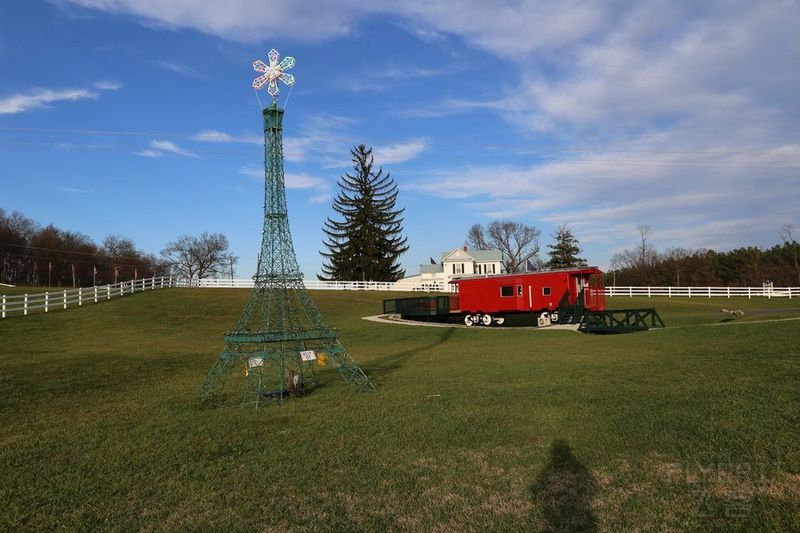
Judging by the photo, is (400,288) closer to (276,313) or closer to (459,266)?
(459,266)

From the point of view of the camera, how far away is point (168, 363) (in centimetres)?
1509

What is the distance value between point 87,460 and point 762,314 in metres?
27.5

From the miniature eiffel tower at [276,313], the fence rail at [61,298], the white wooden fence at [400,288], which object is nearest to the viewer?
the miniature eiffel tower at [276,313]

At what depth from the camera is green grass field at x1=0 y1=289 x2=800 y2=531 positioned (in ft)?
14.5

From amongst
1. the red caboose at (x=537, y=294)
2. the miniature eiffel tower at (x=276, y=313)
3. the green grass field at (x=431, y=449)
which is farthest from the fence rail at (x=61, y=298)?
the red caboose at (x=537, y=294)

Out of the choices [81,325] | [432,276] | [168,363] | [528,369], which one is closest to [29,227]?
[432,276]

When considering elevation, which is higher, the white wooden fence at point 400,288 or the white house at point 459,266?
the white house at point 459,266

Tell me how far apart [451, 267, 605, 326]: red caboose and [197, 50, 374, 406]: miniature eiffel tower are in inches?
796

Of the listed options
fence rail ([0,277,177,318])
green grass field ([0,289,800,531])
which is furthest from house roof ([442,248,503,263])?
green grass field ([0,289,800,531])

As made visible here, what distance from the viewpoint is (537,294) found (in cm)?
2956

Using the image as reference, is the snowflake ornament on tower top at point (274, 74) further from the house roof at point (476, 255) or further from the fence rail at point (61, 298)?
the house roof at point (476, 255)

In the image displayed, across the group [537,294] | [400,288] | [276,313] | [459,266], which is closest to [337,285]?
[400,288]

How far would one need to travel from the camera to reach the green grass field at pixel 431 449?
441 cm

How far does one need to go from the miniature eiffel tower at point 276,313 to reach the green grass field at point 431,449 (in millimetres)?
690
